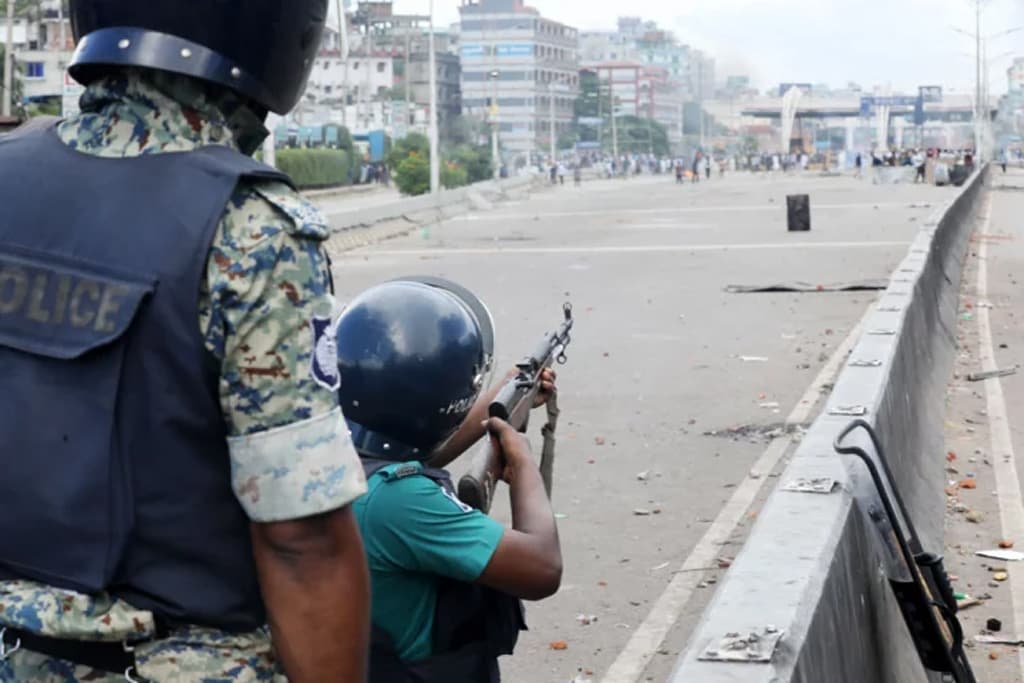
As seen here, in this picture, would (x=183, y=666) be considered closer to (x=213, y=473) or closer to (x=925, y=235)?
(x=213, y=473)

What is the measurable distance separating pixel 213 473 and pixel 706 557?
5.15 meters

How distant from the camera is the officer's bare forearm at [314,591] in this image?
198cm

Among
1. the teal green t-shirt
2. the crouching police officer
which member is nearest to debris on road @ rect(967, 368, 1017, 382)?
the crouching police officer

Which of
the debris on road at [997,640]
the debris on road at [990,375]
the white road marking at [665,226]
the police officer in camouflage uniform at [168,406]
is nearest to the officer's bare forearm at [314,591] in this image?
the police officer in camouflage uniform at [168,406]

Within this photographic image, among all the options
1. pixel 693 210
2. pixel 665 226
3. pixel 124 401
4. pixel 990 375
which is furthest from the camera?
pixel 693 210

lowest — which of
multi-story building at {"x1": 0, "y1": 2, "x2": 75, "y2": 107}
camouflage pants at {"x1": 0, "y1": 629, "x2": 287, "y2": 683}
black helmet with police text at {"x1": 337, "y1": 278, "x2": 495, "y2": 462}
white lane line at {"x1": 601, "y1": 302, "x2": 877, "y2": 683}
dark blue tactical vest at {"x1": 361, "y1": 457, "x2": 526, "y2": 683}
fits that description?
white lane line at {"x1": 601, "y1": 302, "x2": 877, "y2": 683}

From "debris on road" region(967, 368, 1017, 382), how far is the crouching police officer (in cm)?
938

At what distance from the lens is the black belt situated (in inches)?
78.5

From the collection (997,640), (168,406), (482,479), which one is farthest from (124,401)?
(997,640)

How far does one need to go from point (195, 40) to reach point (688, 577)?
16.1 ft

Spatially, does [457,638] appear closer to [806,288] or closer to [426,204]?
[806,288]

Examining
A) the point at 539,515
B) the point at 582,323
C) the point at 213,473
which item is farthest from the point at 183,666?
the point at 582,323

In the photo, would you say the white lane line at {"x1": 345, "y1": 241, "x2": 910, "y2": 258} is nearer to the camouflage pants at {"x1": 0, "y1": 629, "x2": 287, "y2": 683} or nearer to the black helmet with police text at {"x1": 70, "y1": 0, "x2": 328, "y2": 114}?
the black helmet with police text at {"x1": 70, "y1": 0, "x2": 328, "y2": 114}

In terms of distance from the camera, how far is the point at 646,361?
13.4 metres
